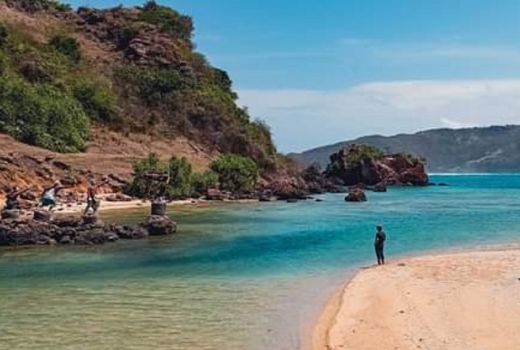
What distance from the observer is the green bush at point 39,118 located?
73.9 m

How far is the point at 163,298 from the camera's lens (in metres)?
22.4

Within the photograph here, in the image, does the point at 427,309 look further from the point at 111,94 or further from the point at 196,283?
the point at 111,94

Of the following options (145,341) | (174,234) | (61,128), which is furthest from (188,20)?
(145,341)

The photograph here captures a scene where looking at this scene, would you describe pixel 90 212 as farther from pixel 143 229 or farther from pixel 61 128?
pixel 61 128

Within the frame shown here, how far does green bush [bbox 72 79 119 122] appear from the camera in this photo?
3718 inches

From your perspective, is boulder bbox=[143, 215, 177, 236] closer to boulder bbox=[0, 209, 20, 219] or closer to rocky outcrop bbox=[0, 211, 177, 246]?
rocky outcrop bbox=[0, 211, 177, 246]

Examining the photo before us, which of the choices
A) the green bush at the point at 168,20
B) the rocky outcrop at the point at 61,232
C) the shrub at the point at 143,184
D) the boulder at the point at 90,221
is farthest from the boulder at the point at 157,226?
the green bush at the point at 168,20

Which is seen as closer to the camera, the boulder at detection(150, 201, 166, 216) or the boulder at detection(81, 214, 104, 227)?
the boulder at detection(81, 214, 104, 227)

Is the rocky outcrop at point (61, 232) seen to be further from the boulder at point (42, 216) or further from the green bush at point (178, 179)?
the green bush at point (178, 179)

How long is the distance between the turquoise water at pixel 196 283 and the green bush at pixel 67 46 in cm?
6172

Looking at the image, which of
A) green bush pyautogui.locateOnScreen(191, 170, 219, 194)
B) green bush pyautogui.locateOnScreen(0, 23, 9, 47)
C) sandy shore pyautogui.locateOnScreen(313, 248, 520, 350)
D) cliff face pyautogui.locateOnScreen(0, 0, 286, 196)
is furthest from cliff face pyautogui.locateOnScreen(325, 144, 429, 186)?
sandy shore pyautogui.locateOnScreen(313, 248, 520, 350)

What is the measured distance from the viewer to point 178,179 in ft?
251

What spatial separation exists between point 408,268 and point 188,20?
113 metres

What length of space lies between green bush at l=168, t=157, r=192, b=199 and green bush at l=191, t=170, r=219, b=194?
3.01 m
